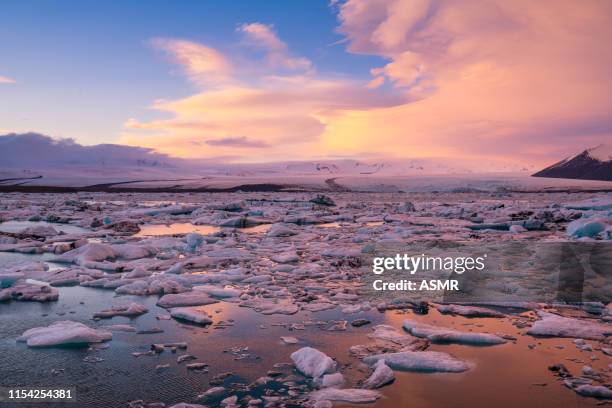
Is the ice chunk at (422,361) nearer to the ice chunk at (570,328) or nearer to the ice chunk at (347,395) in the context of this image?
the ice chunk at (347,395)

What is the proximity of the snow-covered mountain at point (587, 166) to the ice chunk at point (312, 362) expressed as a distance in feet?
239

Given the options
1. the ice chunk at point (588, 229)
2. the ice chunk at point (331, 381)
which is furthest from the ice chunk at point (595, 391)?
the ice chunk at point (588, 229)

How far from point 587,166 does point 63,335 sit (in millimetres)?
82293

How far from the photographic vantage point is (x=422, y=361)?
3297mm

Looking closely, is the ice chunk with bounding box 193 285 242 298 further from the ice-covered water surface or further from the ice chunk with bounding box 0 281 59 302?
the ice chunk with bounding box 0 281 59 302

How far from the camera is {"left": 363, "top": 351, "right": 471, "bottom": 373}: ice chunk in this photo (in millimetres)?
3234

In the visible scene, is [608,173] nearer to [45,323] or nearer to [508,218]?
[508,218]

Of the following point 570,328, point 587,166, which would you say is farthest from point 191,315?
point 587,166

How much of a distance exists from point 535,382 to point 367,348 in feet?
3.85

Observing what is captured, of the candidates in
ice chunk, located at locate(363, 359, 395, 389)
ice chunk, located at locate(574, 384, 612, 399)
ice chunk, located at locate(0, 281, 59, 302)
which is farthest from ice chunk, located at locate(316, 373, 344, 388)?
ice chunk, located at locate(0, 281, 59, 302)

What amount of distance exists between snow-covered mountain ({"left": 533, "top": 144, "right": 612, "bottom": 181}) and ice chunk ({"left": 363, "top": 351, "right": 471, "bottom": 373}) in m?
72.4

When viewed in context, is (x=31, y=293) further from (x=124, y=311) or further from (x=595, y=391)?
(x=595, y=391)

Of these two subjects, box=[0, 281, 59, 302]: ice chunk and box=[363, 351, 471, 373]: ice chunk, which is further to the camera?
box=[0, 281, 59, 302]: ice chunk

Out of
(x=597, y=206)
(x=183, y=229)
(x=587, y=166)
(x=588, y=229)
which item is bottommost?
(x=183, y=229)
